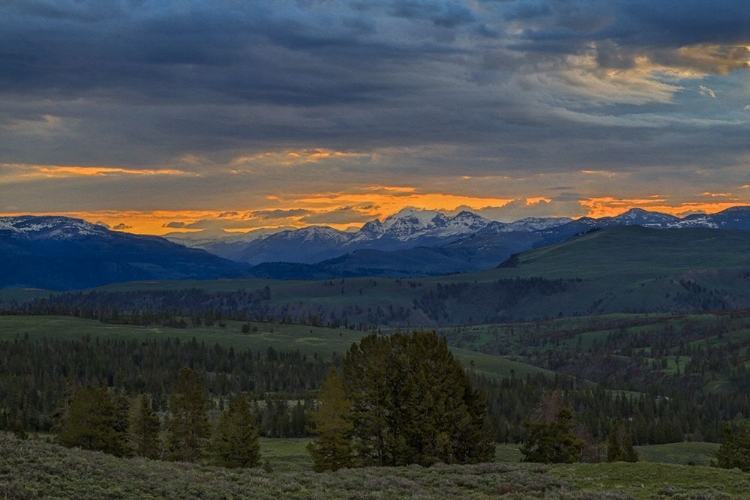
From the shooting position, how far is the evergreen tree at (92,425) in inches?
3812

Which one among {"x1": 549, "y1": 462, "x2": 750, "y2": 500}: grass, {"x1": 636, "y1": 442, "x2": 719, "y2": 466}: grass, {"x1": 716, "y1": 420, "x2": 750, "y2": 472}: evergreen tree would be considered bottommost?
{"x1": 636, "y1": 442, "x2": 719, "y2": 466}: grass

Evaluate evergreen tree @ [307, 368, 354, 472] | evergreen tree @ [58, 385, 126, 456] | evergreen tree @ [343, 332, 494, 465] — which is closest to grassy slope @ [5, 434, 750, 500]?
evergreen tree @ [343, 332, 494, 465]

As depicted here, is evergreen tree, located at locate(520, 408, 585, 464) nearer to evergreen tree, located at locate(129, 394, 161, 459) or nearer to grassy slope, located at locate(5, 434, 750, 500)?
grassy slope, located at locate(5, 434, 750, 500)

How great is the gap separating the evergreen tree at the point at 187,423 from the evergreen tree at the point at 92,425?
614 cm

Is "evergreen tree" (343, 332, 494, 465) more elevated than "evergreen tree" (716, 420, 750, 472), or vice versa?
"evergreen tree" (343, 332, 494, 465)

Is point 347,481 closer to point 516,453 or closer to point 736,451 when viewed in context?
point 736,451

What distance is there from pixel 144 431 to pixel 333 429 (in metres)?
33.1

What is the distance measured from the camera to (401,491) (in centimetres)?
5388

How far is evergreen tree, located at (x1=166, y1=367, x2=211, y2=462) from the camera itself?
100 m

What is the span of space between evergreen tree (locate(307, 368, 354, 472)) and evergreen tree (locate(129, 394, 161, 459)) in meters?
29.7

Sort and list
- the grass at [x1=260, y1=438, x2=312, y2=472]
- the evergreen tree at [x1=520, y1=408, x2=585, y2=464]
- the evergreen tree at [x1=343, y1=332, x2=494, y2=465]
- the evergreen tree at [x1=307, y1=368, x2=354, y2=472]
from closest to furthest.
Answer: the evergreen tree at [x1=307, y1=368, x2=354, y2=472]
the evergreen tree at [x1=343, y1=332, x2=494, y2=465]
the evergreen tree at [x1=520, y1=408, x2=585, y2=464]
the grass at [x1=260, y1=438, x2=312, y2=472]

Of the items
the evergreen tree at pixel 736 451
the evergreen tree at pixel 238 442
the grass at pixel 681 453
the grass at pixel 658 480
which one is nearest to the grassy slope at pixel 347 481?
the grass at pixel 658 480

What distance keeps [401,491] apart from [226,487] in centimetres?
1156

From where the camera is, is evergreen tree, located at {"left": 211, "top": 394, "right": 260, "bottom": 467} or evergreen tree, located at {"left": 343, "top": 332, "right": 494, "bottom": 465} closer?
evergreen tree, located at {"left": 343, "top": 332, "right": 494, "bottom": 465}
